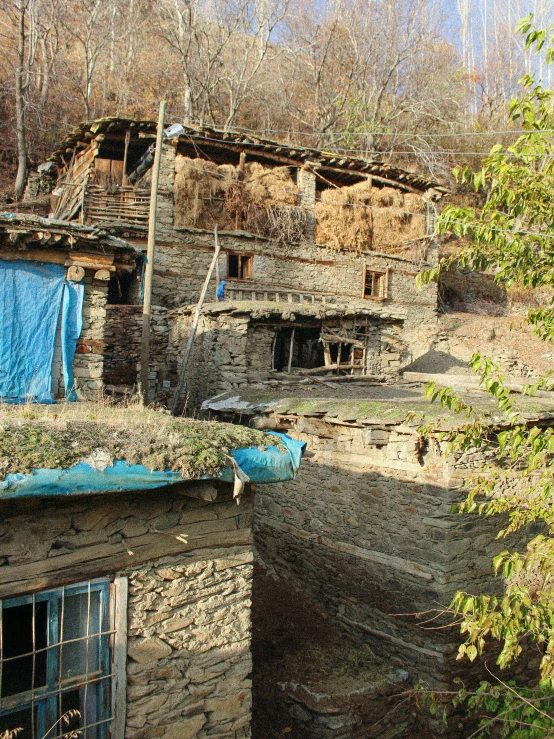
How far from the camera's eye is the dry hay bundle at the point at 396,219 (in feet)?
64.5

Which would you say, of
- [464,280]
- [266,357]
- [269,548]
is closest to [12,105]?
[266,357]

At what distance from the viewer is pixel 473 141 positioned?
2662cm

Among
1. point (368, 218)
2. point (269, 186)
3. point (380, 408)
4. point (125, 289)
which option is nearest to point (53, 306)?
point (380, 408)

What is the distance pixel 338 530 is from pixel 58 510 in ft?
19.0

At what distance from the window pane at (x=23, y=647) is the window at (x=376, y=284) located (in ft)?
54.6

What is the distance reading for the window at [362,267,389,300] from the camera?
19703 millimetres

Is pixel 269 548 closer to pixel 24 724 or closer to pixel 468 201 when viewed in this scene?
pixel 24 724

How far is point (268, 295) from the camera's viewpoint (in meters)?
16.8

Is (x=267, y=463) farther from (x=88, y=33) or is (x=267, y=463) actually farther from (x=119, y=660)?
(x=88, y=33)

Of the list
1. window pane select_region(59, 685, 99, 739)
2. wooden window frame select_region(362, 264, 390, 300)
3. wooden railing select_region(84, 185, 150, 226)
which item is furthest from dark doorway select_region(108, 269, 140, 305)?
window pane select_region(59, 685, 99, 739)

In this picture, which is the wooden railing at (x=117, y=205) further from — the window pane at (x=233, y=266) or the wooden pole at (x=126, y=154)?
the window pane at (x=233, y=266)

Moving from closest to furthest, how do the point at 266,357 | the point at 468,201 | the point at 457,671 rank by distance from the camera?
the point at 457,671 → the point at 266,357 → the point at 468,201

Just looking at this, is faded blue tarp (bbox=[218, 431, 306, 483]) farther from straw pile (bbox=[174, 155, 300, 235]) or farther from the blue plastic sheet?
straw pile (bbox=[174, 155, 300, 235])

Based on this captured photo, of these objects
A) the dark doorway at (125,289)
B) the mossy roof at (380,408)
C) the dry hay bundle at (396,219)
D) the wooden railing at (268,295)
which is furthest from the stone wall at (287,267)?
the mossy roof at (380,408)
